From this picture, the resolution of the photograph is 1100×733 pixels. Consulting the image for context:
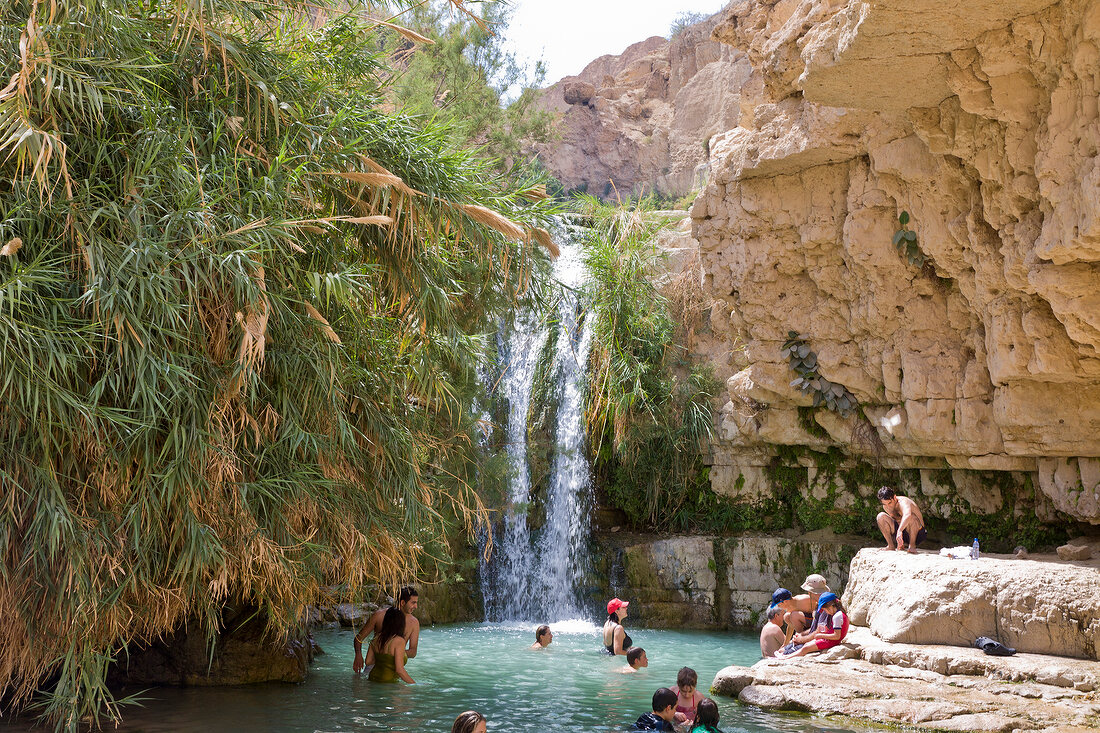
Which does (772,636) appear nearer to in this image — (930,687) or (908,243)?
(930,687)

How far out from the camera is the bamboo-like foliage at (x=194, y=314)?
17.0 feet

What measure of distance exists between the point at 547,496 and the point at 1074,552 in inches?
287

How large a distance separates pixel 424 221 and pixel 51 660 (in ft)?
13.1

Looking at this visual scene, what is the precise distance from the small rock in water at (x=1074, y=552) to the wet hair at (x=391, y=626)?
6.82 metres

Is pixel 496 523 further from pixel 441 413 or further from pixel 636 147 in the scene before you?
pixel 636 147

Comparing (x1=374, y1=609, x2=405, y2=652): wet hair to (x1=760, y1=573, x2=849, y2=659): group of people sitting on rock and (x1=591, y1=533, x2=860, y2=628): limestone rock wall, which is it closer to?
Result: (x1=760, y1=573, x2=849, y2=659): group of people sitting on rock

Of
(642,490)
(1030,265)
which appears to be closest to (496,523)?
(642,490)

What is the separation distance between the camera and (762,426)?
41.9 feet

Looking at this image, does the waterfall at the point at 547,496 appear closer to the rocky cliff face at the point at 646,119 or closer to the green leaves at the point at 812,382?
the green leaves at the point at 812,382

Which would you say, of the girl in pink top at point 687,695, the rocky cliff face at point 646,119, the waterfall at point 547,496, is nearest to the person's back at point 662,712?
the girl in pink top at point 687,695

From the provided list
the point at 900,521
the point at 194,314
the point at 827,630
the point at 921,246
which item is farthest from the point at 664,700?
the point at 921,246

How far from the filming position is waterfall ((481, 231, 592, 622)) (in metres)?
12.9

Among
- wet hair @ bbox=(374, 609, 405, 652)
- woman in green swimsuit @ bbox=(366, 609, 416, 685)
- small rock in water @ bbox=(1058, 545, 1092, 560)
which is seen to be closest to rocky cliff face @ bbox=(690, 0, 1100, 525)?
small rock in water @ bbox=(1058, 545, 1092, 560)

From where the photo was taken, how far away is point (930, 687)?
22.7 feet
